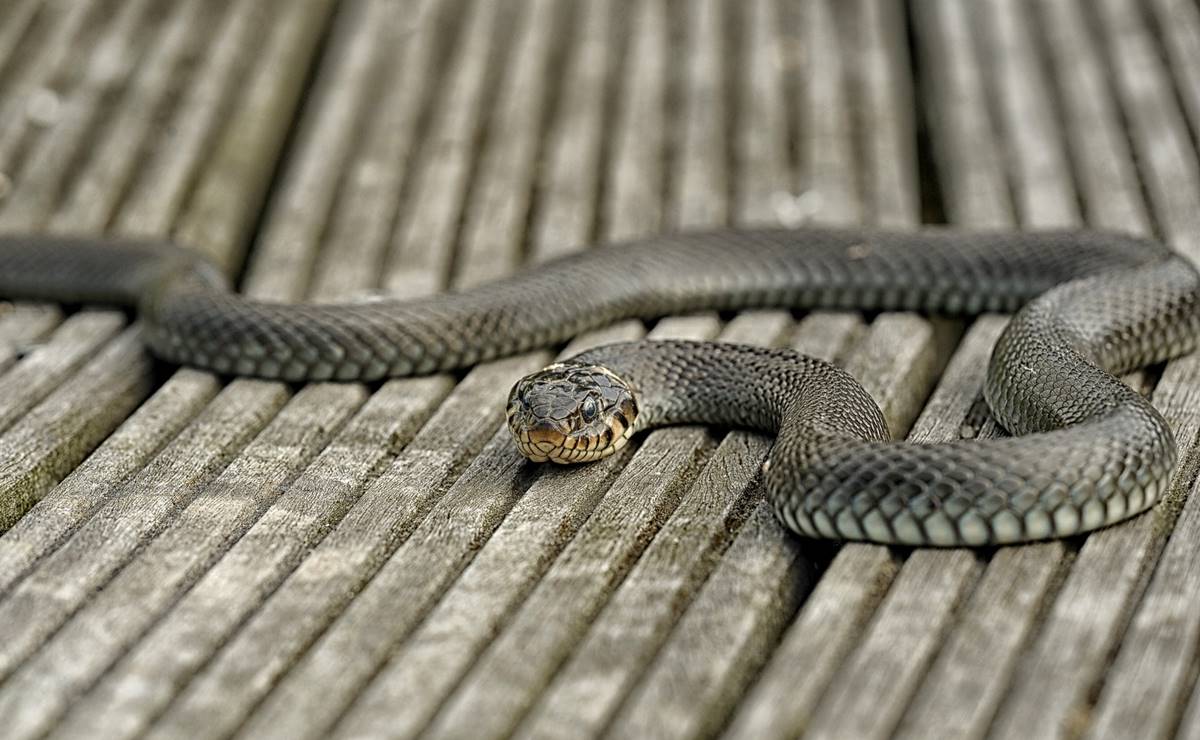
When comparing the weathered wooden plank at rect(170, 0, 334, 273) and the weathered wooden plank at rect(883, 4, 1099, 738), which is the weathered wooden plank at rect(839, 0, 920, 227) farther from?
the weathered wooden plank at rect(170, 0, 334, 273)

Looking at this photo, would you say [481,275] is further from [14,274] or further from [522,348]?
[14,274]

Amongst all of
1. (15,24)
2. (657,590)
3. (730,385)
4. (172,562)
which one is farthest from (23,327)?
(657,590)

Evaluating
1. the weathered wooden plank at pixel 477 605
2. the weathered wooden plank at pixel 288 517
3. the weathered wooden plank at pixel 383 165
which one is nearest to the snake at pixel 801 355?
the weathered wooden plank at pixel 477 605

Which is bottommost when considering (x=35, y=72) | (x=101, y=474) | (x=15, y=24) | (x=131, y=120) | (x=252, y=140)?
(x=101, y=474)

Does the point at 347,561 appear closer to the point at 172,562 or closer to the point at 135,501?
the point at 172,562

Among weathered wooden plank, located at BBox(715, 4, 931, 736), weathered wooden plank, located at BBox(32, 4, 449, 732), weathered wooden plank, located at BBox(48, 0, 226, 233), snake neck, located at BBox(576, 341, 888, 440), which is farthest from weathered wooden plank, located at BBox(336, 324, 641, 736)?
weathered wooden plank, located at BBox(48, 0, 226, 233)

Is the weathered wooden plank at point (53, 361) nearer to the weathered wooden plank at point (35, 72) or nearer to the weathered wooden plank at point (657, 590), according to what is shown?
the weathered wooden plank at point (35, 72)

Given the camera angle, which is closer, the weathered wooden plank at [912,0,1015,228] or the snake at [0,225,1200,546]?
the snake at [0,225,1200,546]

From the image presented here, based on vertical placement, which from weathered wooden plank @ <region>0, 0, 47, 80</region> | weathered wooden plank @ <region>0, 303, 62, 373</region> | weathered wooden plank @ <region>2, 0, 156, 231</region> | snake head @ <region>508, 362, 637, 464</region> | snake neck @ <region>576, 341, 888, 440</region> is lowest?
weathered wooden plank @ <region>0, 303, 62, 373</region>
